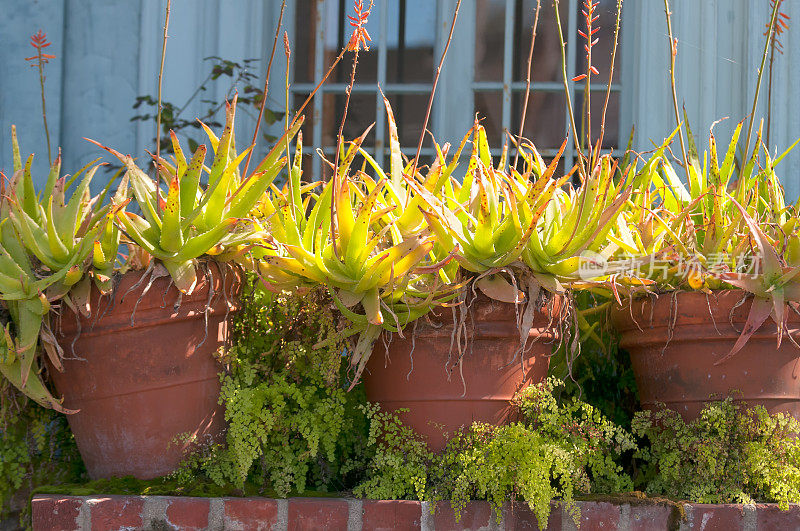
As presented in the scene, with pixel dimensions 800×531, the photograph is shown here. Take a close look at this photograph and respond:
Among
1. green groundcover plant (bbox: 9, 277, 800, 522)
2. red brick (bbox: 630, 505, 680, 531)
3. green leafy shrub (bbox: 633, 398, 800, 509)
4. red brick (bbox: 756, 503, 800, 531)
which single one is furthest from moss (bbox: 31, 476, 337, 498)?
red brick (bbox: 756, 503, 800, 531)

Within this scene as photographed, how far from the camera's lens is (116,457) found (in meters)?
1.64

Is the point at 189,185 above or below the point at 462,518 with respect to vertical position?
above

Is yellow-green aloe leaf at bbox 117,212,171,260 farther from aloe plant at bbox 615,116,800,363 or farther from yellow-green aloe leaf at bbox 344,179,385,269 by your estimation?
aloe plant at bbox 615,116,800,363

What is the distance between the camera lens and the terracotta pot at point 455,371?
162 centimetres

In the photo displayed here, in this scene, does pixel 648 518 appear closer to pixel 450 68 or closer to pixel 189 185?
pixel 189 185

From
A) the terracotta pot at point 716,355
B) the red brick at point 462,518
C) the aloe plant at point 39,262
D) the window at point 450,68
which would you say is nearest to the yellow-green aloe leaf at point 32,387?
the aloe plant at point 39,262

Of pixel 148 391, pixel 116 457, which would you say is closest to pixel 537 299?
pixel 148 391

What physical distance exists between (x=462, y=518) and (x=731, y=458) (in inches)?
21.4

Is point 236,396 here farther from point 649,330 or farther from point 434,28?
point 434,28

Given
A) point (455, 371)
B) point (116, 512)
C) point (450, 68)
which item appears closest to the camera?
point (116, 512)

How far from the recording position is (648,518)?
1.57 metres

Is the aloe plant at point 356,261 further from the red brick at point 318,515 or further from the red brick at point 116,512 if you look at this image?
the red brick at point 116,512

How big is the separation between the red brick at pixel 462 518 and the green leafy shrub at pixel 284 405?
0.74 feet

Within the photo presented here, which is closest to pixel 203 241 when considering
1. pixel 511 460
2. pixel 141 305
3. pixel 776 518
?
pixel 141 305
